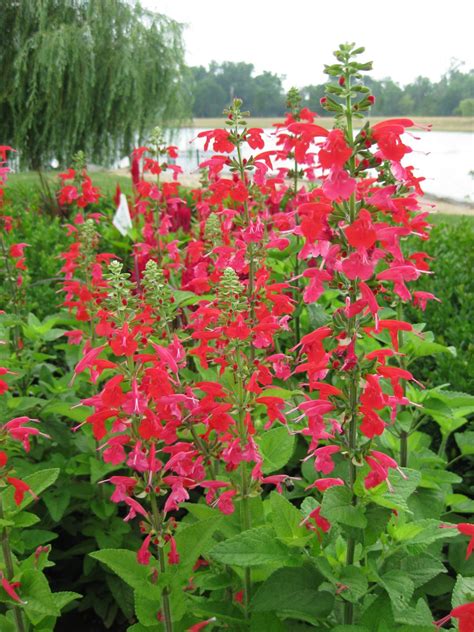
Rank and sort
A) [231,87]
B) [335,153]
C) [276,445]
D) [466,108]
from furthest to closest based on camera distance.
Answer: [231,87] < [466,108] < [276,445] < [335,153]

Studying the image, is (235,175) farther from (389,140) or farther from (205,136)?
(389,140)

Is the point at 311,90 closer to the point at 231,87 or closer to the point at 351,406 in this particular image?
the point at 351,406

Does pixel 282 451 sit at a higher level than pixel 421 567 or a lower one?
higher

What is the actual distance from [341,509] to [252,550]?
0.28m

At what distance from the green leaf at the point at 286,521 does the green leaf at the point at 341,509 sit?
0.67ft

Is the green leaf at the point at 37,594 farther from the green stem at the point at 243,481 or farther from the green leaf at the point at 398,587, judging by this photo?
the green leaf at the point at 398,587

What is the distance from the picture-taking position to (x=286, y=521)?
1.62m

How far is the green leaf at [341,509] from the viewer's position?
1346mm

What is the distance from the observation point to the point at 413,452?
95.0 inches

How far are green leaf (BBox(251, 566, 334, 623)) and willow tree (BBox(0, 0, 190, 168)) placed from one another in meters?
10.7

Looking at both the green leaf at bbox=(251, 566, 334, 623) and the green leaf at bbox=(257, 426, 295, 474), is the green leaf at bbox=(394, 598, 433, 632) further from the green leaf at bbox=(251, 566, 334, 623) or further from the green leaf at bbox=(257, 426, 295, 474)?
the green leaf at bbox=(257, 426, 295, 474)

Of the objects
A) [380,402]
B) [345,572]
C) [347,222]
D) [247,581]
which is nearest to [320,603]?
[345,572]

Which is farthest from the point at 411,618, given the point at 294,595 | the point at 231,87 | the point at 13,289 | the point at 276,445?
the point at 231,87

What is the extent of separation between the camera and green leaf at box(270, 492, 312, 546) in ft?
5.25
